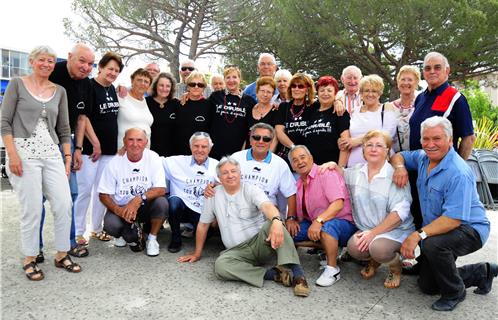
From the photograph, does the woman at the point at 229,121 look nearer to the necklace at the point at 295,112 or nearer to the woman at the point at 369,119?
the necklace at the point at 295,112

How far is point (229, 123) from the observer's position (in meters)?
4.66

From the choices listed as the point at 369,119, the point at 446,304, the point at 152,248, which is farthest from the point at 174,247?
the point at 446,304

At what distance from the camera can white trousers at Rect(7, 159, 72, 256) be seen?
3.34 m

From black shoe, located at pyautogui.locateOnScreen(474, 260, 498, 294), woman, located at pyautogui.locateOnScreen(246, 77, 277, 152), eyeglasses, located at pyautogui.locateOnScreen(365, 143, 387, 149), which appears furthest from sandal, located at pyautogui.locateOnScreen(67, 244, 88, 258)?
black shoe, located at pyautogui.locateOnScreen(474, 260, 498, 294)

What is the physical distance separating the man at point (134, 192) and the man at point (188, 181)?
162 millimetres

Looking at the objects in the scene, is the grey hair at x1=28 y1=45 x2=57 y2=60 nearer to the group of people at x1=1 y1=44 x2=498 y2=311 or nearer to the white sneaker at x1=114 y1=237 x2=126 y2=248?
the group of people at x1=1 y1=44 x2=498 y2=311

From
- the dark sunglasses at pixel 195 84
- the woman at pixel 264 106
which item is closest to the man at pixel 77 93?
the dark sunglasses at pixel 195 84

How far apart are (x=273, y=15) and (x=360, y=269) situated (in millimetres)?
11940

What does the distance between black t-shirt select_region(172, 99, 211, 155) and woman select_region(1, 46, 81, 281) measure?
4.77 feet

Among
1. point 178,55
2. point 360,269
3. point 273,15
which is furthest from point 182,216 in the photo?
point 178,55

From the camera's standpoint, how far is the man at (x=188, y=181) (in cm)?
429

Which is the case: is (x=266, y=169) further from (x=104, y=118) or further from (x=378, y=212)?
(x=104, y=118)

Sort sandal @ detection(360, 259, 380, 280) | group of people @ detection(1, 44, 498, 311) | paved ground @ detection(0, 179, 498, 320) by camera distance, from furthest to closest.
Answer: sandal @ detection(360, 259, 380, 280)
group of people @ detection(1, 44, 498, 311)
paved ground @ detection(0, 179, 498, 320)

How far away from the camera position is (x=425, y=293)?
10.8 feet
